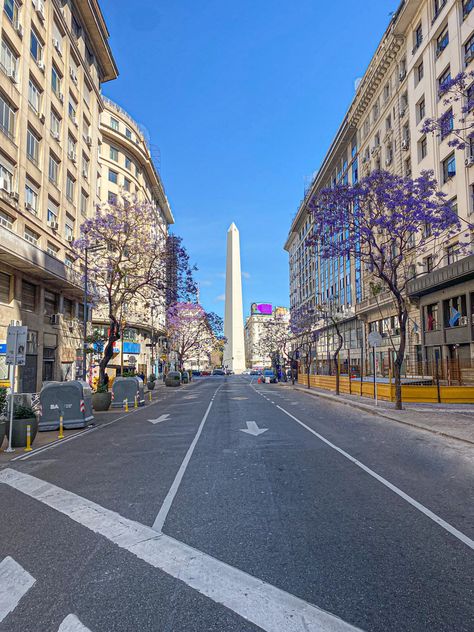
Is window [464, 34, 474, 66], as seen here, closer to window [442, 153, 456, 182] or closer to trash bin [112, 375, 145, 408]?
window [442, 153, 456, 182]

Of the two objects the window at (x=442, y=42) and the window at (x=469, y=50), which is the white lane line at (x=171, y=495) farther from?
the window at (x=442, y=42)

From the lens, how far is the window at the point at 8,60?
2209 centimetres

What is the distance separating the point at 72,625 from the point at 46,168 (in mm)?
28094

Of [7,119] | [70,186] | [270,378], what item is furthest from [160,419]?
[270,378]

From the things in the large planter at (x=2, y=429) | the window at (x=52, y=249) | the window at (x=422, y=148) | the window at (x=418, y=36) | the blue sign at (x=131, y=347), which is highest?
the window at (x=418, y=36)

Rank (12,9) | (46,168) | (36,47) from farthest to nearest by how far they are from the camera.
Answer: (46,168), (36,47), (12,9)

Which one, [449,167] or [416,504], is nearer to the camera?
[416,504]

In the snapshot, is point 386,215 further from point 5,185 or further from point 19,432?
point 5,185

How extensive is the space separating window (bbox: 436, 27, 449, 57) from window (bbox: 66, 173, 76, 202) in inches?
1023

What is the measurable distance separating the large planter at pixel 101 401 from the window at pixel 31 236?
903 cm

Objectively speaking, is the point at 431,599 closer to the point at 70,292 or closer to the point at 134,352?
the point at 70,292

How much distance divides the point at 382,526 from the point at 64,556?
135 inches

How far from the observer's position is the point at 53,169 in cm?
2914

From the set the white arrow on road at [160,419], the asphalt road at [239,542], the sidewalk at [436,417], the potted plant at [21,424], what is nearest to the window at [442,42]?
the sidewalk at [436,417]
